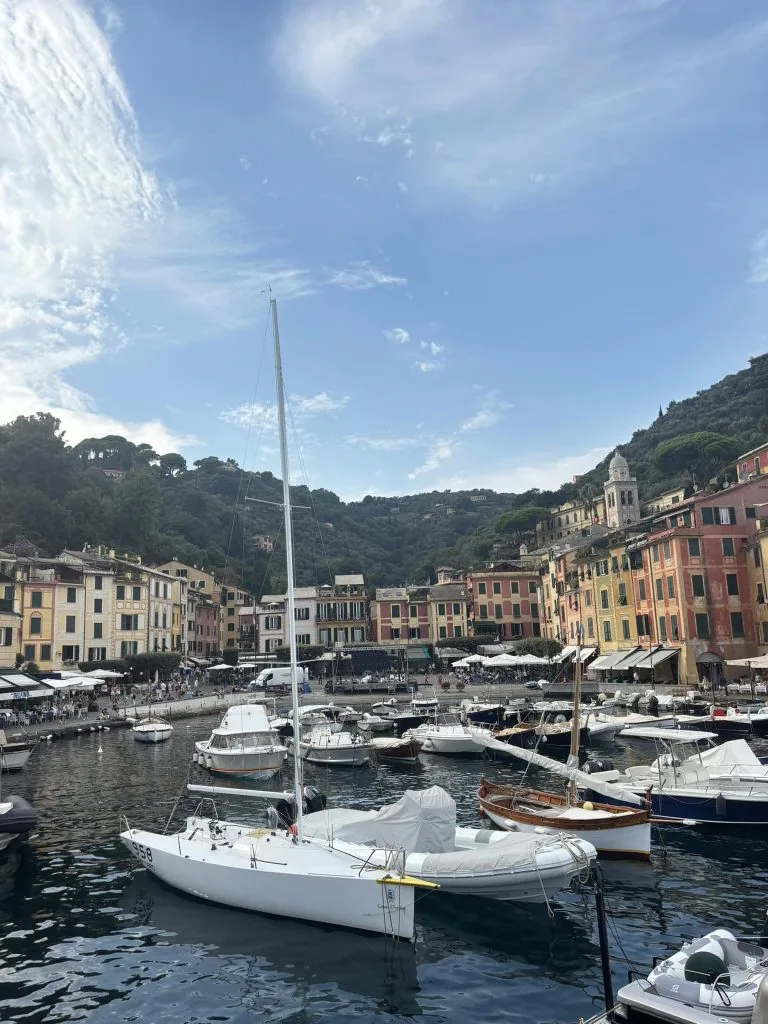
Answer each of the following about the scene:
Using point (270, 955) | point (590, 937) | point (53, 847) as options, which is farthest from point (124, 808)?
point (590, 937)

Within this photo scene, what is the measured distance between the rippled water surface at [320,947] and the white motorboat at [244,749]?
12.3 metres

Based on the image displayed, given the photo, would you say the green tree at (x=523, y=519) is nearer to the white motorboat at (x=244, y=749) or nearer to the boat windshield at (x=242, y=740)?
the white motorboat at (x=244, y=749)

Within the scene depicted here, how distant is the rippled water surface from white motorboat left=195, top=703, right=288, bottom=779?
12328 millimetres

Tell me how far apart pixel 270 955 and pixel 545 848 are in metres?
5.99

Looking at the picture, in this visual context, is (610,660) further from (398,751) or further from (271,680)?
(271,680)

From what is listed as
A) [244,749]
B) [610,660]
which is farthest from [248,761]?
[610,660]

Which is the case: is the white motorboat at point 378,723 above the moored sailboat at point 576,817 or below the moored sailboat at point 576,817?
below

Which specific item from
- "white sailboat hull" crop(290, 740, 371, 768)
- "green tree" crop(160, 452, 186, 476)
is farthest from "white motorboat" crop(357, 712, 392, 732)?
"green tree" crop(160, 452, 186, 476)

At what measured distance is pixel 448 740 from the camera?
38.2 m

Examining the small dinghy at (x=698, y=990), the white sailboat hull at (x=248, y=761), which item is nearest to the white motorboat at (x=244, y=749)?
the white sailboat hull at (x=248, y=761)

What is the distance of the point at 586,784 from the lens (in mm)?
20844

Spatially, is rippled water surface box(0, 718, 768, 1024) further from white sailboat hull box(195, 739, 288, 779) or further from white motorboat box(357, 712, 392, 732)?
white motorboat box(357, 712, 392, 732)

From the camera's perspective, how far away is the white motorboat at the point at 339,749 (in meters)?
35.4

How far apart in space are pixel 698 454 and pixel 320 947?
358 ft
